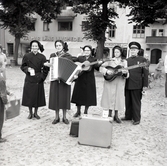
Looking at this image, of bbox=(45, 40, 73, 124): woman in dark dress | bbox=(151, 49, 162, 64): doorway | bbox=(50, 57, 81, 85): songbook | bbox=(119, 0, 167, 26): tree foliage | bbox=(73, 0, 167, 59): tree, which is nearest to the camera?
bbox=(50, 57, 81, 85): songbook

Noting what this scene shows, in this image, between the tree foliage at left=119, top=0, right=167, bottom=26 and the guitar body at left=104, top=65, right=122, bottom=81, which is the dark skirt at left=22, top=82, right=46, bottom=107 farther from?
the tree foliage at left=119, top=0, right=167, bottom=26

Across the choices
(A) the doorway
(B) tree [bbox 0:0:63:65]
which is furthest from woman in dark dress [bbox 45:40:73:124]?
(A) the doorway


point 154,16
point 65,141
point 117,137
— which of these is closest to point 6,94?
point 65,141

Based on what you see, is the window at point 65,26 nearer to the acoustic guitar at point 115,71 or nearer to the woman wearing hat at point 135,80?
the woman wearing hat at point 135,80

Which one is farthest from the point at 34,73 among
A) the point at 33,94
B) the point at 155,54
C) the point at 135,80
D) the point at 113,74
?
the point at 155,54

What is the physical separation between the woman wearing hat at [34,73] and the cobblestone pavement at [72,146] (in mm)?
590

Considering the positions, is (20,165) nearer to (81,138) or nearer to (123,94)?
(81,138)

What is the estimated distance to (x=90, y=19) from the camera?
1900 cm

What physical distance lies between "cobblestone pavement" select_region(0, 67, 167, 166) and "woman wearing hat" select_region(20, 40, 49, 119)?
0.59 metres

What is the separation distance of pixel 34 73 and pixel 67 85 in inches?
34.8

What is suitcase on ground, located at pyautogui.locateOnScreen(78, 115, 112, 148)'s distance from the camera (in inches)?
178

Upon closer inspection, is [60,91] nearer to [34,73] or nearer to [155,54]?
[34,73]

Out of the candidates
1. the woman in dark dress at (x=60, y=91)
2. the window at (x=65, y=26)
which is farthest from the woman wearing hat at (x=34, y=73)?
the window at (x=65, y=26)

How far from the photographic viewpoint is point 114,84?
592 centimetres
